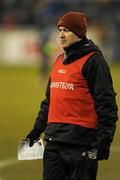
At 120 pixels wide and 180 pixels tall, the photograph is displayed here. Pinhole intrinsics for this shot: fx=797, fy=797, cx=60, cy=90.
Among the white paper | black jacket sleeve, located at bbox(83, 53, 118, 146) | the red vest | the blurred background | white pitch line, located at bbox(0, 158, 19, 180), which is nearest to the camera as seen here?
black jacket sleeve, located at bbox(83, 53, 118, 146)

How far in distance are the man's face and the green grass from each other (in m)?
3.27

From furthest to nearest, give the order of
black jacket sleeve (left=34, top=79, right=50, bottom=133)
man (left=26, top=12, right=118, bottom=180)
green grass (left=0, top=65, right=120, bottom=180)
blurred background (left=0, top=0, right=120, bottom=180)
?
blurred background (left=0, top=0, right=120, bottom=180) < green grass (left=0, top=65, right=120, bottom=180) < black jacket sleeve (left=34, top=79, right=50, bottom=133) < man (left=26, top=12, right=118, bottom=180)

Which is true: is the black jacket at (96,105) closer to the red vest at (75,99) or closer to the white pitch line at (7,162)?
the red vest at (75,99)

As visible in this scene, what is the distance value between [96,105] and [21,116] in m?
9.98

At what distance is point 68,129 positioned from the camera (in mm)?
7406

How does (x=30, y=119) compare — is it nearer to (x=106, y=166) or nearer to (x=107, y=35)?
(x=106, y=166)

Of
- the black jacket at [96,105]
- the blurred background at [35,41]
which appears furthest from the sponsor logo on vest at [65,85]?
the blurred background at [35,41]

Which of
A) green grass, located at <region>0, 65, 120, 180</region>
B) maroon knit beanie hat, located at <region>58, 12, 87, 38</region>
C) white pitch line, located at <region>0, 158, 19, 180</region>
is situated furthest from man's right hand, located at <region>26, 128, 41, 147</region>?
white pitch line, located at <region>0, 158, 19, 180</region>

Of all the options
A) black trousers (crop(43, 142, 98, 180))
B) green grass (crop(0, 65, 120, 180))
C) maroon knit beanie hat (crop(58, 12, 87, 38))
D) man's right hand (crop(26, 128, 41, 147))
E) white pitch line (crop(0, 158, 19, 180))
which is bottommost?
white pitch line (crop(0, 158, 19, 180))

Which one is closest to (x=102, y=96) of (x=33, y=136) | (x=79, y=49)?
(x=79, y=49)

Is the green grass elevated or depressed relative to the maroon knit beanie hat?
depressed

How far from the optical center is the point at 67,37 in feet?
24.6

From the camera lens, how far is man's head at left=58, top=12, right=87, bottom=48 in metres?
7.48

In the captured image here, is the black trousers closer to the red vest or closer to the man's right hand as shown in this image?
the red vest
